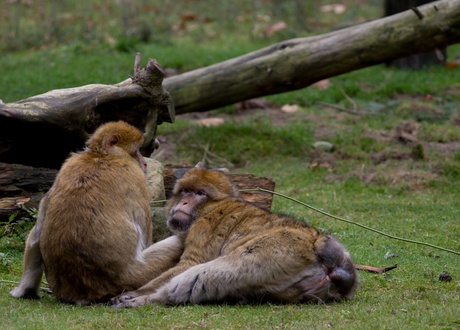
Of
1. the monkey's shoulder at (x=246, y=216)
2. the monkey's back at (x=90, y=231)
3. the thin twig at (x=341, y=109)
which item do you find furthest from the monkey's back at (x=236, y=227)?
the thin twig at (x=341, y=109)

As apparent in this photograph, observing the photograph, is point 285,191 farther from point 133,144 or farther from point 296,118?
point 133,144

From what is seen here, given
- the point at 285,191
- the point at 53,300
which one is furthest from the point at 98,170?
the point at 285,191

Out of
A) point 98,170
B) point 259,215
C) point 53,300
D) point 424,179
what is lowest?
point 424,179

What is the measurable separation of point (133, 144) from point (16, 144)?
2.16 m

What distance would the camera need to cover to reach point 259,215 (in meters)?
6.85

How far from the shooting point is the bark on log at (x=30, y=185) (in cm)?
866

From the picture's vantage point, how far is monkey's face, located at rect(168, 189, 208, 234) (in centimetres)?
690

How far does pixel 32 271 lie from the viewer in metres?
A: 6.71

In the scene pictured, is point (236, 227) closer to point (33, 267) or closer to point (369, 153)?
point (33, 267)

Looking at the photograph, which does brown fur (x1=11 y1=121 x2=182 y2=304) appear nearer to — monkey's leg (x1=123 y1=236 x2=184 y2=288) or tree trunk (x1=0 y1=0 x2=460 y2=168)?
monkey's leg (x1=123 y1=236 x2=184 y2=288)

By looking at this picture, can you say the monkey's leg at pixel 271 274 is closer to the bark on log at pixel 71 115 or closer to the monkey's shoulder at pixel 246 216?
the monkey's shoulder at pixel 246 216

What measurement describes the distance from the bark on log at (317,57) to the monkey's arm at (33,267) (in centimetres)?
597

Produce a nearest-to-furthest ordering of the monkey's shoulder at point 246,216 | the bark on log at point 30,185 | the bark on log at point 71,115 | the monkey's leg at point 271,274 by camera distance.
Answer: the monkey's leg at point 271,274
the monkey's shoulder at point 246,216
the bark on log at point 71,115
the bark on log at point 30,185

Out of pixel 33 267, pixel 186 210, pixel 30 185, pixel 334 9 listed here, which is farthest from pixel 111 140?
pixel 334 9
